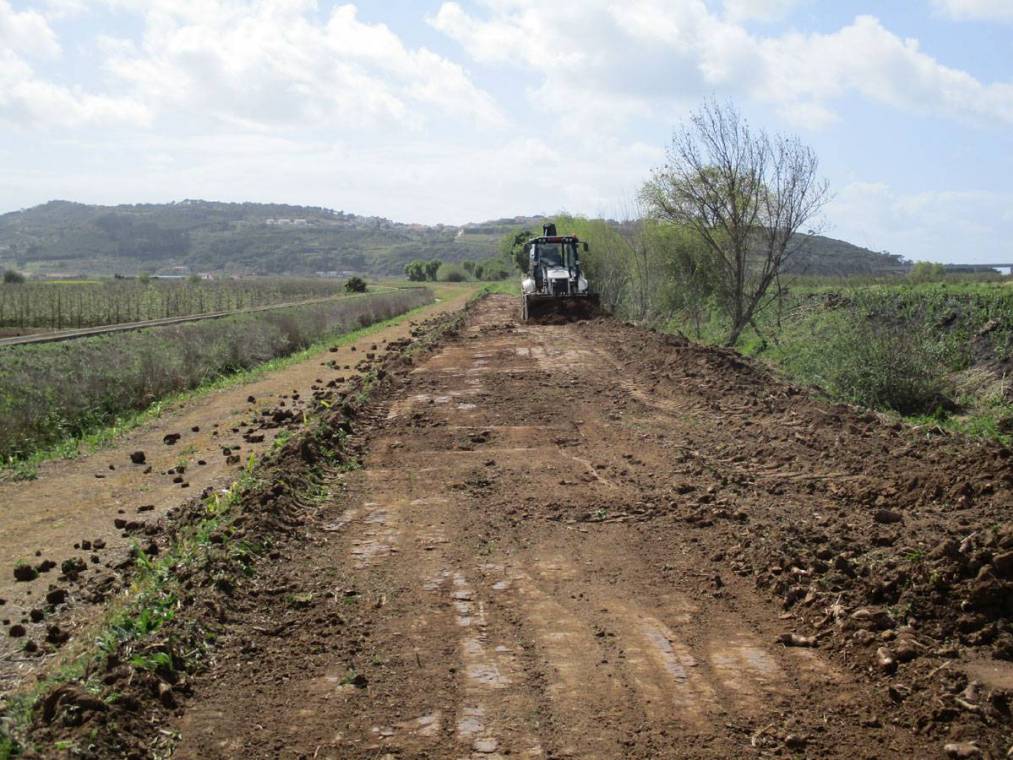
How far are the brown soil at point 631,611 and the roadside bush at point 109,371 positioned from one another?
21.4ft

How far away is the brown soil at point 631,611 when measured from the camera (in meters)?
4.61

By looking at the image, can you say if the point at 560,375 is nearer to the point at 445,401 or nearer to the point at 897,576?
the point at 445,401

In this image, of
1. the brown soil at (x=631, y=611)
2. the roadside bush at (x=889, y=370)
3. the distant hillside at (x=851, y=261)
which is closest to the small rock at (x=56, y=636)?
the brown soil at (x=631, y=611)

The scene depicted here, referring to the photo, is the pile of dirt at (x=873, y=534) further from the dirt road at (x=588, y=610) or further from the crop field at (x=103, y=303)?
the crop field at (x=103, y=303)

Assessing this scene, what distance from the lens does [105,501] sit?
10156 mm

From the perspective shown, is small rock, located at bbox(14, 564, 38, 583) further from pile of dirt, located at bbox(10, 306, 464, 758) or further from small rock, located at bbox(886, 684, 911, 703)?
small rock, located at bbox(886, 684, 911, 703)

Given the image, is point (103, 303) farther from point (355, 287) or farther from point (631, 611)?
point (631, 611)

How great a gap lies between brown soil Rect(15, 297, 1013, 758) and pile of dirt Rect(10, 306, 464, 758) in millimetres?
71

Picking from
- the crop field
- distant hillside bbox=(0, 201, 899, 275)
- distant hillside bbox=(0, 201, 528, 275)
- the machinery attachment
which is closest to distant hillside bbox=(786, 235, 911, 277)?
the machinery attachment

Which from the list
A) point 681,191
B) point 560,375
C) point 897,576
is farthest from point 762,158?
point 897,576

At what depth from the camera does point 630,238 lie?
42.6 metres

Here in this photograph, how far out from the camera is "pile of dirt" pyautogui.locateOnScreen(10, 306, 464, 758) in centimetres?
449

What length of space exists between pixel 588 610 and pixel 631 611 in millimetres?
280

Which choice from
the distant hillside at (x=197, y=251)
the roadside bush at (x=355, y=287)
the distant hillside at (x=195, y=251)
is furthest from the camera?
the distant hillside at (x=197, y=251)
